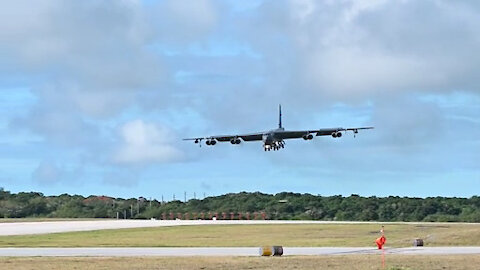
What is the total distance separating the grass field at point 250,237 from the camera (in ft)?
204

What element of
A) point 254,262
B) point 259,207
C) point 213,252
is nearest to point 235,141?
point 213,252

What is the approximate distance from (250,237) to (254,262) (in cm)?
2746

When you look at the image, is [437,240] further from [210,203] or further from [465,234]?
[210,203]

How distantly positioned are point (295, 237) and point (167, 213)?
6443 centimetres

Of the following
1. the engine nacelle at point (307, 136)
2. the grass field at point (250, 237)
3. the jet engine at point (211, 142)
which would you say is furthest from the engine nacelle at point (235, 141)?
the grass field at point (250, 237)

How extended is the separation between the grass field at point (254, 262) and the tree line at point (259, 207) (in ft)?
243

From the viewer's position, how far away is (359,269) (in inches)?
1576

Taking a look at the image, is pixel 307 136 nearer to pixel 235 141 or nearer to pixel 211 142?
pixel 235 141

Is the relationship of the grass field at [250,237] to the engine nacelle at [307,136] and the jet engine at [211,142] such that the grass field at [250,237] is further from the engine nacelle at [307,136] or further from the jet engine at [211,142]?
the engine nacelle at [307,136]

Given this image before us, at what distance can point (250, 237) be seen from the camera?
71750 mm

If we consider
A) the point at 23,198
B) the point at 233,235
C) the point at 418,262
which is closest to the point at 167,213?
the point at 23,198

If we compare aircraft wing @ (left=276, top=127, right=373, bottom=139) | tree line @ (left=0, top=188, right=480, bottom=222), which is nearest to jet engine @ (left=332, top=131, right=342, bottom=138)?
aircraft wing @ (left=276, top=127, right=373, bottom=139)

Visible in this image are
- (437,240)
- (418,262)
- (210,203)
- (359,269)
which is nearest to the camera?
(359,269)

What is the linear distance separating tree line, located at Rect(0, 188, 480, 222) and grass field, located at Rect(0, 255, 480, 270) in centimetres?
7409
